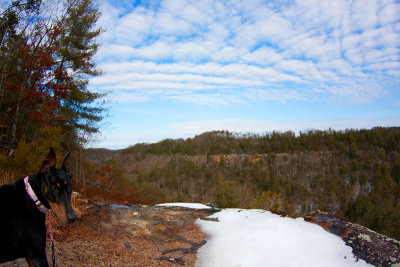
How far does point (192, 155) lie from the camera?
370 ft

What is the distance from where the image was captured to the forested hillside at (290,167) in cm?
6650

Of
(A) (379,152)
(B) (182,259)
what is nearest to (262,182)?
(A) (379,152)

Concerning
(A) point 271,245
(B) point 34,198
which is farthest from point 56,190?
(A) point 271,245

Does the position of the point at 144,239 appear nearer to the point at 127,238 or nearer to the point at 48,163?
the point at 127,238

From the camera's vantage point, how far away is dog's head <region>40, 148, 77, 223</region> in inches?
100.0

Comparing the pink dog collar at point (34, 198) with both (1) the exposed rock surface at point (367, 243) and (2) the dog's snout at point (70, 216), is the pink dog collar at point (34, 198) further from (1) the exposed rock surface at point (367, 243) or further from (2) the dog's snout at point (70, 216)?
(1) the exposed rock surface at point (367, 243)

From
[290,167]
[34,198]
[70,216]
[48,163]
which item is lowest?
[290,167]

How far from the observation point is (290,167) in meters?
97.3

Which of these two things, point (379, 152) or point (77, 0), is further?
point (379, 152)

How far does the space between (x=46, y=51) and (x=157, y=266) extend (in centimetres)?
1195

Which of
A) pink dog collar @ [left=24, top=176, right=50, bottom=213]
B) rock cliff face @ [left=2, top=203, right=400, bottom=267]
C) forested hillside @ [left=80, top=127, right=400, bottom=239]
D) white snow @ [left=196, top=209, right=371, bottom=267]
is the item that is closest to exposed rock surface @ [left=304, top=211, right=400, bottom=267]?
rock cliff face @ [left=2, top=203, right=400, bottom=267]

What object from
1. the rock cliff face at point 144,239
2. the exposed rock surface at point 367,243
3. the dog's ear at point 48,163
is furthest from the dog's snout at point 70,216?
the exposed rock surface at point 367,243

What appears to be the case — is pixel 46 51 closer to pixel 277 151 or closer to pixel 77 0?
pixel 77 0

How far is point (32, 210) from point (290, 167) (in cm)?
10177
